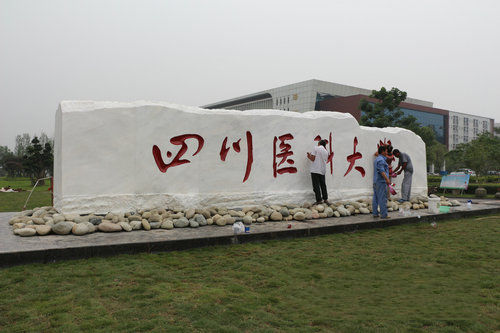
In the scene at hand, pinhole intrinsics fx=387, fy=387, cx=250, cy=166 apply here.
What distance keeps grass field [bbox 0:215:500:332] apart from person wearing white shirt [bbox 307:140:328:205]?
2.76m

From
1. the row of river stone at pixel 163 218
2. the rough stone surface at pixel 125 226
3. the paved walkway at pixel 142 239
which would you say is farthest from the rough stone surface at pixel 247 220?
the rough stone surface at pixel 125 226

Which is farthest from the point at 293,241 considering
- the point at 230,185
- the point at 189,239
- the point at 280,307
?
the point at 280,307

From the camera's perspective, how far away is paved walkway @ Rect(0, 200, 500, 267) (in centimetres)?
404

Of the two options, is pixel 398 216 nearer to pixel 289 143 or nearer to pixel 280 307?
pixel 289 143

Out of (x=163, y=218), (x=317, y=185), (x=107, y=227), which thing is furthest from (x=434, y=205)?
(x=107, y=227)

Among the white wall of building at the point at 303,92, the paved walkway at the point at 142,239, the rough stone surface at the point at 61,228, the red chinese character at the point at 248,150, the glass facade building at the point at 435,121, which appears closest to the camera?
the paved walkway at the point at 142,239

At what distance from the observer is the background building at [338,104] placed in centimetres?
5300

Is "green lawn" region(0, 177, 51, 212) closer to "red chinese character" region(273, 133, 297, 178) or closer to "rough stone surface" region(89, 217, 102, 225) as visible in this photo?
"rough stone surface" region(89, 217, 102, 225)

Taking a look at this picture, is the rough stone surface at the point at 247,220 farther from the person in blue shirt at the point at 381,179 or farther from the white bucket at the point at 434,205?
the white bucket at the point at 434,205

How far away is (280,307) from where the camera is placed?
2.87 metres

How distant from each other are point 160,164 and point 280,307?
421 cm

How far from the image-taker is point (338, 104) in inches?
2058

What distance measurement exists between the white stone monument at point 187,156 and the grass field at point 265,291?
212cm

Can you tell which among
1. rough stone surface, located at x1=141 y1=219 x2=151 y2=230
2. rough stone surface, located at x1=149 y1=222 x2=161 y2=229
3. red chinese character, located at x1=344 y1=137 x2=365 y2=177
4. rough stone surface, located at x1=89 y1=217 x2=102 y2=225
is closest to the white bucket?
red chinese character, located at x1=344 y1=137 x2=365 y2=177
